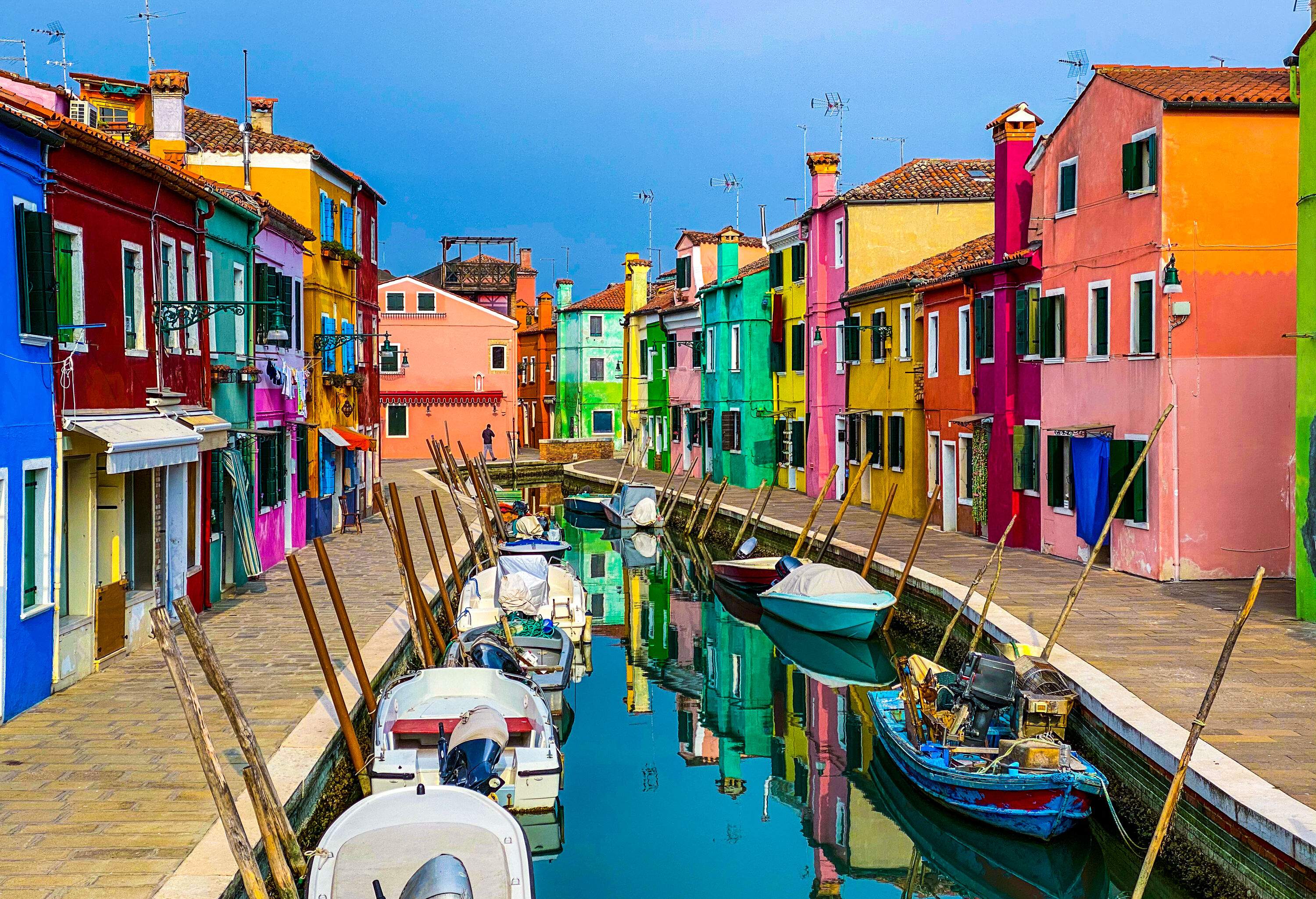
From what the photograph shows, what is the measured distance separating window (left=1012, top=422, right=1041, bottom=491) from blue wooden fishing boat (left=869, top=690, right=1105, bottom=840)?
488 inches

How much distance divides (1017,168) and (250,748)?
2013 cm

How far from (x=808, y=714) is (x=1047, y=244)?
34.5 feet

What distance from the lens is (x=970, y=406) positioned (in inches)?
1092

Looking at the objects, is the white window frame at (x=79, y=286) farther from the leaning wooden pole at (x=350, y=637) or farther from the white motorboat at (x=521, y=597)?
the white motorboat at (x=521, y=597)

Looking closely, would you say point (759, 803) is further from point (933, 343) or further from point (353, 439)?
point (353, 439)

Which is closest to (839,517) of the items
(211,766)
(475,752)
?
(475,752)

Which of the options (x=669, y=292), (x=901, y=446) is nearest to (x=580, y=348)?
(x=669, y=292)

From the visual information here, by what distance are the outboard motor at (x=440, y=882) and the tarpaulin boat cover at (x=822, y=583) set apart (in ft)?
43.8

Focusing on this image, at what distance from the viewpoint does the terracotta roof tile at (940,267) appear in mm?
28750

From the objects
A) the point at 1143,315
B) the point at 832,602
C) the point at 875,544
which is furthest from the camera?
the point at 875,544

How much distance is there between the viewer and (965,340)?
1101 inches

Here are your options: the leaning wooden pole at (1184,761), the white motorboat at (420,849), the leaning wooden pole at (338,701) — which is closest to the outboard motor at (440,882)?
the white motorboat at (420,849)

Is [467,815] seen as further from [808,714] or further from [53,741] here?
[808,714]

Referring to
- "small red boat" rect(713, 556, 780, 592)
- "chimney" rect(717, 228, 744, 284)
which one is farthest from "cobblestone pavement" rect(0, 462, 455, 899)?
"chimney" rect(717, 228, 744, 284)
